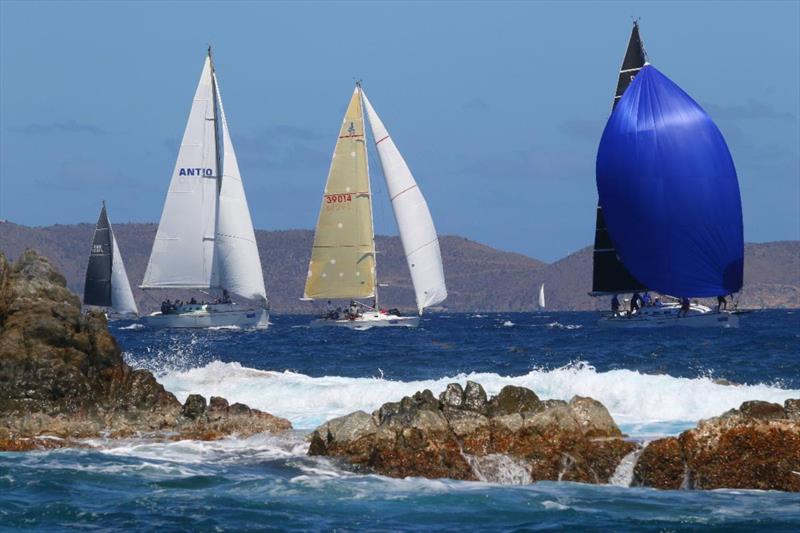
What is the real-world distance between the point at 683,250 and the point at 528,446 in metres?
35.9

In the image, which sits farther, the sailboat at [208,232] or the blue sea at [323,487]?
the sailboat at [208,232]

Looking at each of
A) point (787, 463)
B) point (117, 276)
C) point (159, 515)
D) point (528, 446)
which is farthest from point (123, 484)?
point (117, 276)

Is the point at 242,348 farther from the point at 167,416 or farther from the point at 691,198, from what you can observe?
the point at 167,416

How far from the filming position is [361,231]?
7231 centimetres

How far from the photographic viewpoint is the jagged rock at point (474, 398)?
19375 mm

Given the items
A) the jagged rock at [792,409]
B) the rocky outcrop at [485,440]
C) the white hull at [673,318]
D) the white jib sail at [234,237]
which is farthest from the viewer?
the white jib sail at [234,237]

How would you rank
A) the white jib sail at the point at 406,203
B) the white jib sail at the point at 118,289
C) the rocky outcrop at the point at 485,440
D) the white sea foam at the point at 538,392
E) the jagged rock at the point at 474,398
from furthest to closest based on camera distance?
the white jib sail at the point at 118,289 → the white jib sail at the point at 406,203 → the white sea foam at the point at 538,392 → the jagged rock at the point at 474,398 → the rocky outcrop at the point at 485,440

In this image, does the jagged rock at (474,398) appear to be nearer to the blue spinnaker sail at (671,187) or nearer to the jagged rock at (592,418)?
the jagged rock at (592,418)

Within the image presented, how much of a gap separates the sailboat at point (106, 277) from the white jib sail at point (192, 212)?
1510 centimetres

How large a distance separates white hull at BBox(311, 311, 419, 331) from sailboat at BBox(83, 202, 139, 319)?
2177 cm

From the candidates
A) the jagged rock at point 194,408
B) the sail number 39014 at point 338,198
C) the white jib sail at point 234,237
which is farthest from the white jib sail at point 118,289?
the jagged rock at point 194,408

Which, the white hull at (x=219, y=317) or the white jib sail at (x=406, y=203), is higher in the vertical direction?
the white jib sail at (x=406, y=203)

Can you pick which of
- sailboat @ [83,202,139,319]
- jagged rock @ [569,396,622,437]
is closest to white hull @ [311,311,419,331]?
sailboat @ [83,202,139,319]

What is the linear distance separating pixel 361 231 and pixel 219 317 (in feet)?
33.7
